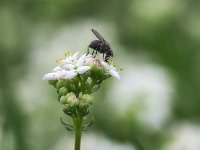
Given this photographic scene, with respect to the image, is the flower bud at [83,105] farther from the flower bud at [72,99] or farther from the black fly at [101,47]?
the black fly at [101,47]

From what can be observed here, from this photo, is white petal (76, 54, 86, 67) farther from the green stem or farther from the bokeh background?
the bokeh background

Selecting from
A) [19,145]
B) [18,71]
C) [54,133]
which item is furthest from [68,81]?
[18,71]

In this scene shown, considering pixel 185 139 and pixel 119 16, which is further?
pixel 119 16

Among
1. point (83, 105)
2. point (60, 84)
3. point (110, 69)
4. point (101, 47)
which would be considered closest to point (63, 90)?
point (60, 84)

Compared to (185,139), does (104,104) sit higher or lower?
higher

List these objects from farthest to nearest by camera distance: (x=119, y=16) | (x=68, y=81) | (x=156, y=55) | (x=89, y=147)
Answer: (x=119, y=16), (x=156, y=55), (x=89, y=147), (x=68, y=81)

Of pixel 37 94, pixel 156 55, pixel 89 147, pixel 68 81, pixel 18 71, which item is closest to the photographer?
pixel 68 81

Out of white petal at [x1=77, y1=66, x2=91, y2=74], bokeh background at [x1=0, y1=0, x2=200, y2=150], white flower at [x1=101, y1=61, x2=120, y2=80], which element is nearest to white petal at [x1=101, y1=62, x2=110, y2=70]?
white flower at [x1=101, y1=61, x2=120, y2=80]

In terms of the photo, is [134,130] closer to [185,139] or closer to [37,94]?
[185,139]
